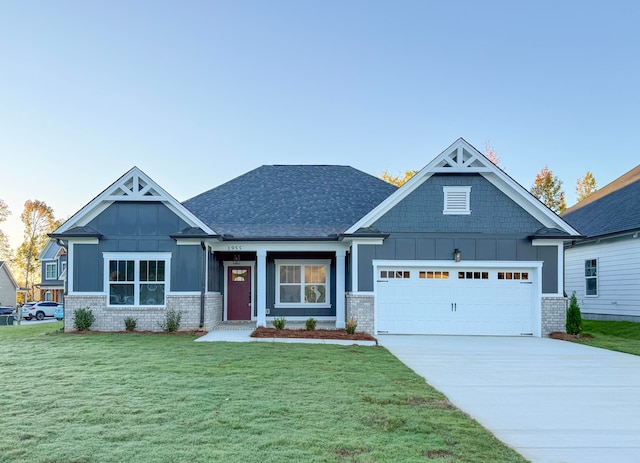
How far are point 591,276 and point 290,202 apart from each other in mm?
12647

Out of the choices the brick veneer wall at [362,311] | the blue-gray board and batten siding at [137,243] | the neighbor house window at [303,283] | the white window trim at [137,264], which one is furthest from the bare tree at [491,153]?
the white window trim at [137,264]

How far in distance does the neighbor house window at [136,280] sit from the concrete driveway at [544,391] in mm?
7585

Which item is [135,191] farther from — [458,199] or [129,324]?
[458,199]

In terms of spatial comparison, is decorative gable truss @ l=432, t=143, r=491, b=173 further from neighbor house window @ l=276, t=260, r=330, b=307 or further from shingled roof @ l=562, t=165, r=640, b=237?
shingled roof @ l=562, t=165, r=640, b=237

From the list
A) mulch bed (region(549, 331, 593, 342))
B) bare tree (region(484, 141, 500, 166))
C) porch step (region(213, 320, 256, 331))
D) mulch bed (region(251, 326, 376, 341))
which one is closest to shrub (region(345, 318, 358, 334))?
mulch bed (region(251, 326, 376, 341))

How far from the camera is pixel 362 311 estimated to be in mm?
15523

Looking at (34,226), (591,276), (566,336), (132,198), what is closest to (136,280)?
(132,198)

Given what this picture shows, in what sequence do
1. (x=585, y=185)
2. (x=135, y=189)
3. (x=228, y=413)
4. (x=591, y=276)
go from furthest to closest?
(x=585, y=185) < (x=591, y=276) < (x=135, y=189) < (x=228, y=413)

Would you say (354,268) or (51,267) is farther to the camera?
(51,267)

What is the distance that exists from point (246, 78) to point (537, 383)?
650 inches

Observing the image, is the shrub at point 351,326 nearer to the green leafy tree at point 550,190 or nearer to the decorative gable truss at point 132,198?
the decorative gable truss at point 132,198

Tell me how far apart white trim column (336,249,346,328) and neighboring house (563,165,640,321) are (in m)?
8.29

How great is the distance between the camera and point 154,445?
15.4 feet

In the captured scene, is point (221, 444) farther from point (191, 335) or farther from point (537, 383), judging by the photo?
point (191, 335)
